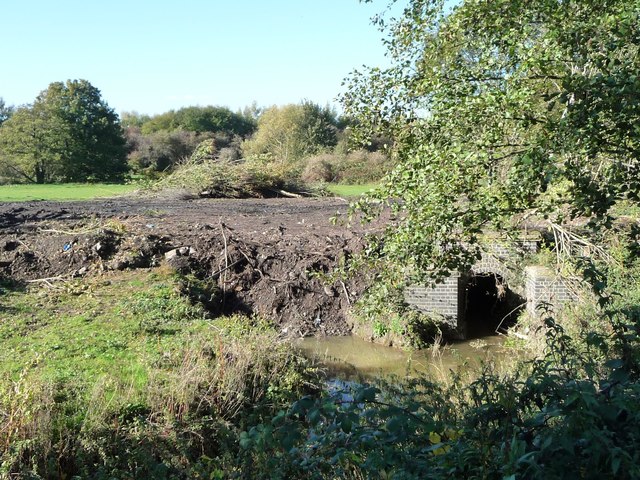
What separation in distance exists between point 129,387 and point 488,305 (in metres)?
10.8

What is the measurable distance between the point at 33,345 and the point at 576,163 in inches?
303

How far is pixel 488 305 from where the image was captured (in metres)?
16.2

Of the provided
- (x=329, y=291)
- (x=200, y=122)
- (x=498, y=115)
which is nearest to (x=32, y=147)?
(x=200, y=122)

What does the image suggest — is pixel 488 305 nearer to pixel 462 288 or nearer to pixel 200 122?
pixel 462 288

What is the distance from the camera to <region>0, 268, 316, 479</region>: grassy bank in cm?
593

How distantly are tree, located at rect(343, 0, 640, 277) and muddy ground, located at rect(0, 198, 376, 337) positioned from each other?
265 inches

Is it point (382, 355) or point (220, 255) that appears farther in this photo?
point (220, 255)

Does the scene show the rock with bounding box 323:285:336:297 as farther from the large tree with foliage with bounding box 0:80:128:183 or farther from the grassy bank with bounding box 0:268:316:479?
the large tree with foliage with bounding box 0:80:128:183

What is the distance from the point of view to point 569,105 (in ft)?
17.0

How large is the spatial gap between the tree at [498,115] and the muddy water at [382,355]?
201 inches

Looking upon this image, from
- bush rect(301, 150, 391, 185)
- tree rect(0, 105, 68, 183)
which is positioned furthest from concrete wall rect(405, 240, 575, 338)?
tree rect(0, 105, 68, 183)

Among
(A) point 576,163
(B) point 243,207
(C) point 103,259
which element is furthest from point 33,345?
(B) point 243,207

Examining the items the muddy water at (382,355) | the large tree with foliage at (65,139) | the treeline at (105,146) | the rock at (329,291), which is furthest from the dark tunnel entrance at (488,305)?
the large tree with foliage at (65,139)

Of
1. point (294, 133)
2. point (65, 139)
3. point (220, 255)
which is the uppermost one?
point (294, 133)
